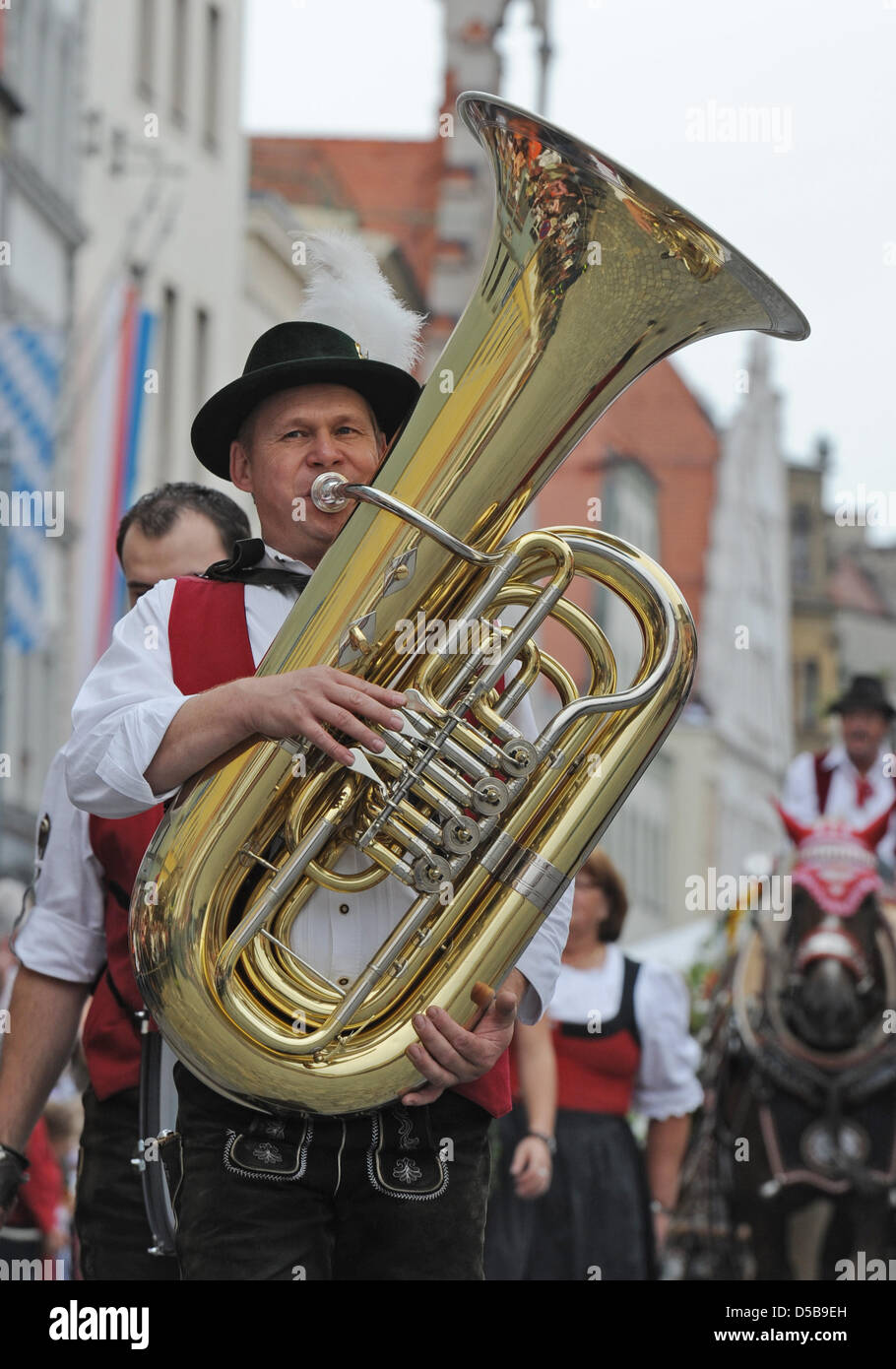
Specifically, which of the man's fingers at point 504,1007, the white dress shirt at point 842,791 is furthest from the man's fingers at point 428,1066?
the white dress shirt at point 842,791

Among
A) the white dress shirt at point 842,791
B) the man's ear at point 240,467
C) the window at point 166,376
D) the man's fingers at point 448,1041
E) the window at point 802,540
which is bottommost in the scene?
the man's fingers at point 448,1041

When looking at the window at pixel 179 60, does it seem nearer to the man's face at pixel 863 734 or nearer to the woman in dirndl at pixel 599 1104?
the man's face at pixel 863 734

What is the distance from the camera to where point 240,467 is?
422cm

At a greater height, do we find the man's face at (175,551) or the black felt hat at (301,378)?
the black felt hat at (301,378)

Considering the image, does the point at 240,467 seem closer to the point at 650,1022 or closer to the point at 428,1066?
the point at 428,1066

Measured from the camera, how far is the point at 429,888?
367cm

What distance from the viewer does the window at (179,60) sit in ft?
78.6

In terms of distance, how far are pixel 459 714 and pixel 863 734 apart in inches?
313

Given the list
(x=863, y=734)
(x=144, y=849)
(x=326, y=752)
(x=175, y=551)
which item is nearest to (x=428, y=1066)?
(x=326, y=752)

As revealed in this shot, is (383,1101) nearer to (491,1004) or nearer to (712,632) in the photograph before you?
(491,1004)

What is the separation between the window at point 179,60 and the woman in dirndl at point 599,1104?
18.0m
